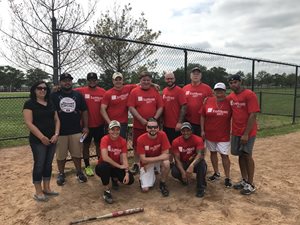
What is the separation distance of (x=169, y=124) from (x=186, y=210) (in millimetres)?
1732

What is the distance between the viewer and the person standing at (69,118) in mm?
5191

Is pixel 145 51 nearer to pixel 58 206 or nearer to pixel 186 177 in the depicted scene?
pixel 186 177

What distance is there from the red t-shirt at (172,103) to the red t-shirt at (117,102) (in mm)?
701

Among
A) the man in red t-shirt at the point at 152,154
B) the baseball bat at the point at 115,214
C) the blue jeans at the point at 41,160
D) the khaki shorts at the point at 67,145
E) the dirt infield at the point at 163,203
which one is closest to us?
the baseball bat at the point at 115,214

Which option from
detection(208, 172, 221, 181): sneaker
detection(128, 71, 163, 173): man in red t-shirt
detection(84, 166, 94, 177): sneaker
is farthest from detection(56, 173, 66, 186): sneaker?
detection(208, 172, 221, 181): sneaker

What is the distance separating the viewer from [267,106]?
23359mm

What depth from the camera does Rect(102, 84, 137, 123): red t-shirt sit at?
18.2ft

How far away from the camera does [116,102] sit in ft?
18.4

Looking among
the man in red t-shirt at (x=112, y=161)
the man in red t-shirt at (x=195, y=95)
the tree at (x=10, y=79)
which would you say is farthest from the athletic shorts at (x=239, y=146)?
the tree at (x=10, y=79)

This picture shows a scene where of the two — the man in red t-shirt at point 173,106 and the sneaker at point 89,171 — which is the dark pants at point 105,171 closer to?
the sneaker at point 89,171

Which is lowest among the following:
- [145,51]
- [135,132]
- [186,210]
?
[186,210]

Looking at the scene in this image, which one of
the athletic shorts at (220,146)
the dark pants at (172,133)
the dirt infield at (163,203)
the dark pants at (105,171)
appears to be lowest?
the dirt infield at (163,203)

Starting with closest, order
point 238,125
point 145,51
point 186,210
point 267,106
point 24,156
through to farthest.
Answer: point 186,210
point 238,125
point 24,156
point 145,51
point 267,106

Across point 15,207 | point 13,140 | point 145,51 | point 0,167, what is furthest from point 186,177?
point 13,140
